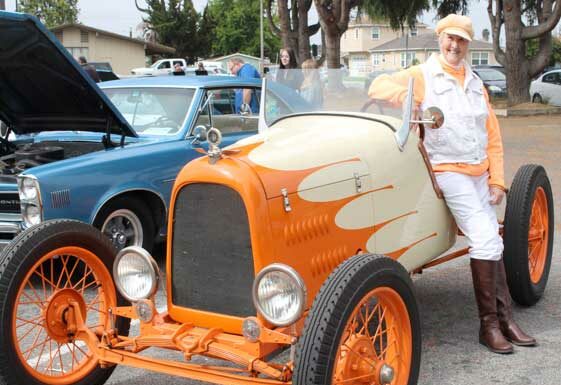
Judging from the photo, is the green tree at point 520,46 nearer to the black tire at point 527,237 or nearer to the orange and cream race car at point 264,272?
the black tire at point 527,237

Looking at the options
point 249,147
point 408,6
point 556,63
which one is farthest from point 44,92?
point 556,63

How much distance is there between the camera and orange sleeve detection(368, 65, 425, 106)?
4.41 meters

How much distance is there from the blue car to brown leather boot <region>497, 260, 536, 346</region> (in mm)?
1708

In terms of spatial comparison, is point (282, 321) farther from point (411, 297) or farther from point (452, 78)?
point (452, 78)

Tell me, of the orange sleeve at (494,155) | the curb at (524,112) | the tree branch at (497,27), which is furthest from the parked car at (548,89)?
the orange sleeve at (494,155)

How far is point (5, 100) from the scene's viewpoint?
649cm

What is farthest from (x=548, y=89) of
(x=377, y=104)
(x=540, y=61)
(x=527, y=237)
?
(x=377, y=104)

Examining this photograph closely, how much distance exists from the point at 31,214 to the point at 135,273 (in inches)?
83.7

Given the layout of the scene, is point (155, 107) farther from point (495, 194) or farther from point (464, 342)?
point (464, 342)

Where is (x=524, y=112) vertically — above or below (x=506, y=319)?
above

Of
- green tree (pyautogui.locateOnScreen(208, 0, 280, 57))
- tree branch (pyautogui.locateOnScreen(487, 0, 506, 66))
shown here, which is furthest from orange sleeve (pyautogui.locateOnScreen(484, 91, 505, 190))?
green tree (pyautogui.locateOnScreen(208, 0, 280, 57))

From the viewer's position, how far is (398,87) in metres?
4.44

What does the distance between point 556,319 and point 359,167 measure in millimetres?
1980

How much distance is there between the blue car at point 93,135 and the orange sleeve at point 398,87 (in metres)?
0.72
